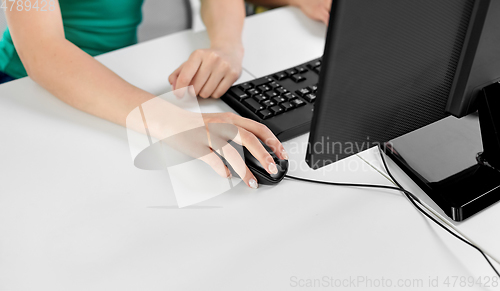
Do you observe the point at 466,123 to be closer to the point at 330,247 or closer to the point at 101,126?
the point at 330,247

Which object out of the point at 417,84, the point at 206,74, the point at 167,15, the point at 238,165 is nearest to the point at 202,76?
the point at 206,74

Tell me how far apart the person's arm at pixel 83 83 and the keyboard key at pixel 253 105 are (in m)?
0.05

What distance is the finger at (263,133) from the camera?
1.80 feet

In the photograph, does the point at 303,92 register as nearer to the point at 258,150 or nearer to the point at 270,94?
the point at 270,94

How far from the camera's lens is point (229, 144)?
1.83ft

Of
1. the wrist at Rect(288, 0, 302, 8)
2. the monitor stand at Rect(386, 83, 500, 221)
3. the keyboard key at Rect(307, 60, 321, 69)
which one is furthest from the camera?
the wrist at Rect(288, 0, 302, 8)

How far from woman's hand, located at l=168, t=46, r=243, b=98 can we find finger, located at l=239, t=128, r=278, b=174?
0.54 ft

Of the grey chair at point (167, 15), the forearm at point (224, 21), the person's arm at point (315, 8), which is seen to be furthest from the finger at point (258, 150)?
the grey chair at point (167, 15)

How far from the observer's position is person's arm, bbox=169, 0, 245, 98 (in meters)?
0.70

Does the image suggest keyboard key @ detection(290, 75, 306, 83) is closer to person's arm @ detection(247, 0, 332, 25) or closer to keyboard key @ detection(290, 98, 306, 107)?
keyboard key @ detection(290, 98, 306, 107)

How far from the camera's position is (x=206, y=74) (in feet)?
2.30

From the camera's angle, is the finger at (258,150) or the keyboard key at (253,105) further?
the keyboard key at (253,105)

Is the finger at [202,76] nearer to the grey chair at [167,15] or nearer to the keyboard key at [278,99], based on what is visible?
the keyboard key at [278,99]

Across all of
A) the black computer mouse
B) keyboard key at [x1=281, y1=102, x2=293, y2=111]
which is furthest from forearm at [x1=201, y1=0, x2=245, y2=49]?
the black computer mouse
